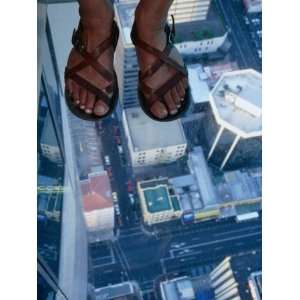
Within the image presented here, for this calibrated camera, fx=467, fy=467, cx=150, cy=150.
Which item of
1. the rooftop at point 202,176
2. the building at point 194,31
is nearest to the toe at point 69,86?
the building at point 194,31

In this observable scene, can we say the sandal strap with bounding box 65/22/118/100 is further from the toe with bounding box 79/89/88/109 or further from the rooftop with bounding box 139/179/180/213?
the rooftop with bounding box 139/179/180/213

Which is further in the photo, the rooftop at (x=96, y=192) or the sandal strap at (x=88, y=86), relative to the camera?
the rooftop at (x=96, y=192)

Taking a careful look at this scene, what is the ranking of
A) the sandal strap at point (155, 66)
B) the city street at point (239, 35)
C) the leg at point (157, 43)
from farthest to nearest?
the city street at point (239, 35) < the sandal strap at point (155, 66) < the leg at point (157, 43)

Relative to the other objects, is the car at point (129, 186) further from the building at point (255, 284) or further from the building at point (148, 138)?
the building at point (255, 284)
